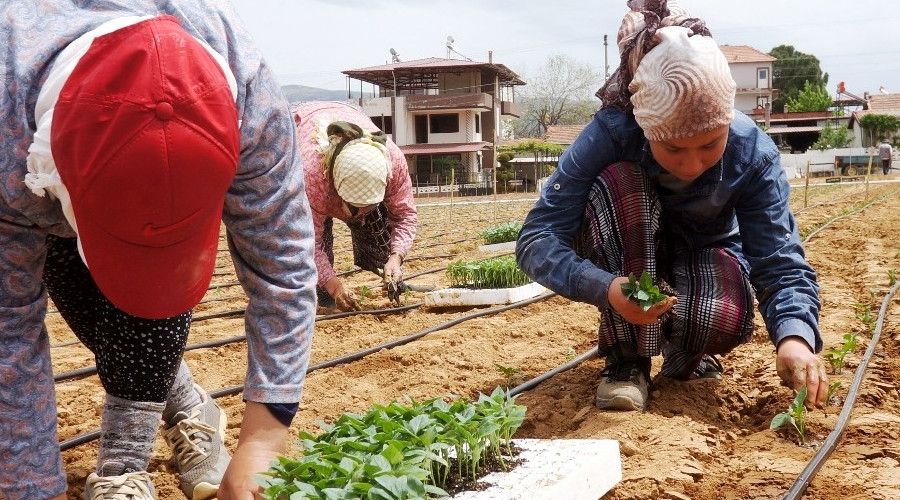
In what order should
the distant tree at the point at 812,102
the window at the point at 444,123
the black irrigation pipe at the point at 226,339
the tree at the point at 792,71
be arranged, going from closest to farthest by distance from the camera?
1. the black irrigation pipe at the point at 226,339
2. the window at the point at 444,123
3. the distant tree at the point at 812,102
4. the tree at the point at 792,71

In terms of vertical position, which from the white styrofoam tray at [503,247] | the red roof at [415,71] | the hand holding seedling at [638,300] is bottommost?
the white styrofoam tray at [503,247]

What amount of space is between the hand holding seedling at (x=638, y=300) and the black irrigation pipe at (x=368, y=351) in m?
1.25

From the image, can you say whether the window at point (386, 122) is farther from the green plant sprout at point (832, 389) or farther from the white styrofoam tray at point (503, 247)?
the green plant sprout at point (832, 389)

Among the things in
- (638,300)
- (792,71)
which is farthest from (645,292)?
(792,71)

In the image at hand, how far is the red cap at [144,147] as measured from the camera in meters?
1.32

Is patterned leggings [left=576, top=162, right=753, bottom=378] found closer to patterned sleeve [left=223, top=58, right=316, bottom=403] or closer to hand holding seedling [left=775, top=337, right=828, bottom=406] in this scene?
hand holding seedling [left=775, top=337, right=828, bottom=406]

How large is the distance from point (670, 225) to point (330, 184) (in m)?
2.16

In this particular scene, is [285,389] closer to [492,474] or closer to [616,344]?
[492,474]

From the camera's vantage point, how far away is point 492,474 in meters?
2.14

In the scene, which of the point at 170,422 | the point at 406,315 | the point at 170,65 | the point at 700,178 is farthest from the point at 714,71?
the point at 406,315

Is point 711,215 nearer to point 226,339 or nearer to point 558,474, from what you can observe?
point 558,474

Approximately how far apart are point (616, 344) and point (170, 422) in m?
1.49

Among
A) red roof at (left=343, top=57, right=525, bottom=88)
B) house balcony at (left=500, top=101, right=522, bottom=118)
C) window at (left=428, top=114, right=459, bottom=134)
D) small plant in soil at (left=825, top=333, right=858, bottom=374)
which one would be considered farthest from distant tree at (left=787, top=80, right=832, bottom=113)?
small plant in soil at (left=825, top=333, right=858, bottom=374)

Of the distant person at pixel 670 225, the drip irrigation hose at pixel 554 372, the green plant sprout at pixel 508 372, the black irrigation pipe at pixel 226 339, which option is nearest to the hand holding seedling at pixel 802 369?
the distant person at pixel 670 225
